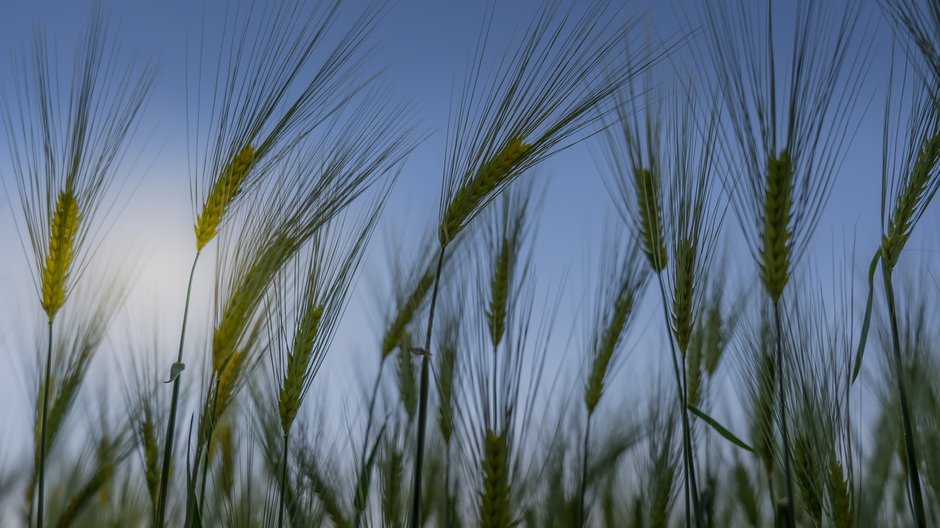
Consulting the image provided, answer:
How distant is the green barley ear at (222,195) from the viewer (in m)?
1.52

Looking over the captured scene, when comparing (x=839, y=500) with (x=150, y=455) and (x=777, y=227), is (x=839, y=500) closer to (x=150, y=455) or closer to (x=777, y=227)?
(x=777, y=227)

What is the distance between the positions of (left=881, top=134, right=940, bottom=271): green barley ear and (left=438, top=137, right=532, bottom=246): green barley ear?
2.24 feet

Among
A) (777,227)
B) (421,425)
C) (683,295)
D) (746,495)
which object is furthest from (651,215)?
(746,495)

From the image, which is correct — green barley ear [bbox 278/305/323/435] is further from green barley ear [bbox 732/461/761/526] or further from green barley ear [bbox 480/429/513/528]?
green barley ear [bbox 732/461/761/526]

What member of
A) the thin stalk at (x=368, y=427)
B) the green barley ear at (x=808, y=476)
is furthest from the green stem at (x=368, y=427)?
the green barley ear at (x=808, y=476)

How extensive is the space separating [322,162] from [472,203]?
1.04 feet

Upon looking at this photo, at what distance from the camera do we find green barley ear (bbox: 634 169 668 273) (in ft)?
5.51

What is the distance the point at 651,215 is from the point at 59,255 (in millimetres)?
1193

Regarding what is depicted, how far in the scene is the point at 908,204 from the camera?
4.96 feet

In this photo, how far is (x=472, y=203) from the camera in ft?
4.99

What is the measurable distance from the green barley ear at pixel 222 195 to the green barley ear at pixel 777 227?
36.9 inches

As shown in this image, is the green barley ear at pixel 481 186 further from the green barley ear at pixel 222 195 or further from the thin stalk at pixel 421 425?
the green barley ear at pixel 222 195

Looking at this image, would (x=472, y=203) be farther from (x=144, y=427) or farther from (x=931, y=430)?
(x=931, y=430)

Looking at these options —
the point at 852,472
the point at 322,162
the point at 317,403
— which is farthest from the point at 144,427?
the point at 852,472
